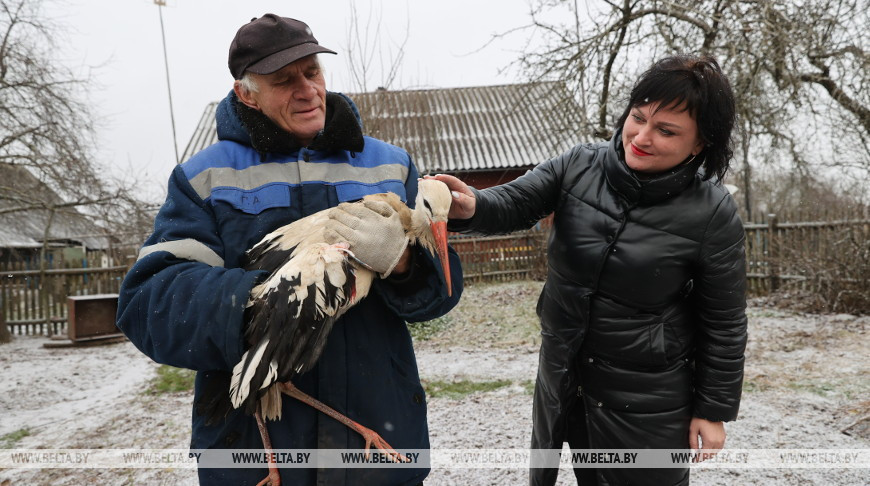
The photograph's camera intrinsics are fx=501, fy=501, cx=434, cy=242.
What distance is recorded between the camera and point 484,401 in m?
5.32

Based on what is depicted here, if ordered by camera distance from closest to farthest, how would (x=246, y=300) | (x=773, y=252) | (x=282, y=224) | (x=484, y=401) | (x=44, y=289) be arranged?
(x=246, y=300)
(x=282, y=224)
(x=484, y=401)
(x=773, y=252)
(x=44, y=289)

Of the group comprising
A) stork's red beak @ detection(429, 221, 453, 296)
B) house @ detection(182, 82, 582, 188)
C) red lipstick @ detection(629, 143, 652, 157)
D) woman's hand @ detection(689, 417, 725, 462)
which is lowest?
woman's hand @ detection(689, 417, 725, 462)

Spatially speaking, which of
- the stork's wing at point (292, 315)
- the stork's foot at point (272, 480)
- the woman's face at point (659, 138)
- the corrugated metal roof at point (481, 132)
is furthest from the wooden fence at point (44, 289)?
the woman's face at point (659, 138)

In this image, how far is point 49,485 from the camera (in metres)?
4.03

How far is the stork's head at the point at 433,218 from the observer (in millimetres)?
1819

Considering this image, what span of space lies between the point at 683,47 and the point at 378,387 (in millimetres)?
7659

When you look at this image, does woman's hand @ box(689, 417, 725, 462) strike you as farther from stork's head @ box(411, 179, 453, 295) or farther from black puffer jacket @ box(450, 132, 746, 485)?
stork's head @ box(411, 179, 453, 295)

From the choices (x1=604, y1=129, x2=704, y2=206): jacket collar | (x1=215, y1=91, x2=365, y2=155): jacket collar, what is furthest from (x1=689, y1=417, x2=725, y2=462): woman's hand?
(x1=215, y1=91, x2=365, y2=155): jacket collar

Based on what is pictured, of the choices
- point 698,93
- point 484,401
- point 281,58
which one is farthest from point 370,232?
point 484,401

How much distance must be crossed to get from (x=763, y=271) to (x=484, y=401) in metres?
7.97

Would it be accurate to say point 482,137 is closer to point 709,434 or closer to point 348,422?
point 709,434

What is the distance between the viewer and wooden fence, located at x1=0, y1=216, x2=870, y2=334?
830 centimetres

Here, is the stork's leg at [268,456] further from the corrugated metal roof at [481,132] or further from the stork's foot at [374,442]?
the corrugated metal roof at [481,132]

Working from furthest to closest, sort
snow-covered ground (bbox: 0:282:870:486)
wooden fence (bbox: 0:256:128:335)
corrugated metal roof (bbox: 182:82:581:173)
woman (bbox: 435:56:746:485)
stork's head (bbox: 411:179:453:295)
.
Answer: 1. corrugated metal roof (bbox: 182:82:581:173)
2. wooden fence (bbox: 0:256:128:335)
3. snow-covered ground (bbox: 0:282:870:486)
4. woman (bbox: 435:56:746:485)
5. stork's head (bbox: 411:179:453:295)
